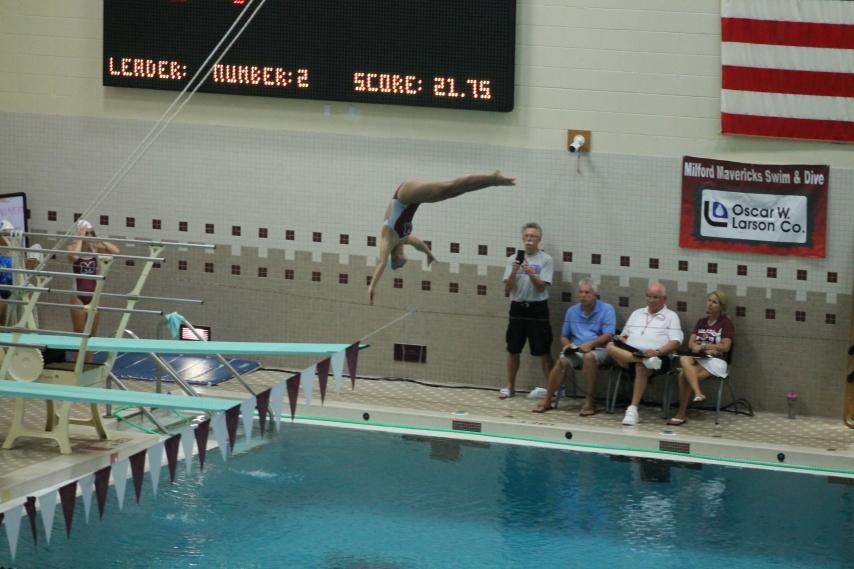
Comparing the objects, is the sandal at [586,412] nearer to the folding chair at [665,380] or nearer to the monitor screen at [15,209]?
the folding chair at [665,380]

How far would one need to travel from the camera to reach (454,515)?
Result: 10203mm

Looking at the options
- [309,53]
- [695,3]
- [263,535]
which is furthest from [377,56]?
[263,535]

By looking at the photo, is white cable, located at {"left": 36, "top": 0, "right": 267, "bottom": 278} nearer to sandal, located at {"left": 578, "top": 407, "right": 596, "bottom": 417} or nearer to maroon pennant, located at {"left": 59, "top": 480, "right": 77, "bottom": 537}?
sandal, located at {"left": 578, "top": 407, "right": 596, "bottom": 417}

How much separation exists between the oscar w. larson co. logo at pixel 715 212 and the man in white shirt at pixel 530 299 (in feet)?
5.00

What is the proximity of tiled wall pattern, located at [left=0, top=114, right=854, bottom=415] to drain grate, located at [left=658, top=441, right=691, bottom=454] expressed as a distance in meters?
1.38

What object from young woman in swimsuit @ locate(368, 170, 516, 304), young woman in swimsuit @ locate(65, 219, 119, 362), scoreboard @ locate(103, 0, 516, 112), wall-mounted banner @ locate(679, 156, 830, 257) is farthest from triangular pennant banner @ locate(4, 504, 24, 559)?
wall-mounted banner @ locate(679, 156, 830, 257)

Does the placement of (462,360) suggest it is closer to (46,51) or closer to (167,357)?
(167,357)

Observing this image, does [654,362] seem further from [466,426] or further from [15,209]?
[15,209]

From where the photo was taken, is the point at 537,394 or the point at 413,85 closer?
the point at 413,85

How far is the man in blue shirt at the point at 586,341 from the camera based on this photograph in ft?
41.2

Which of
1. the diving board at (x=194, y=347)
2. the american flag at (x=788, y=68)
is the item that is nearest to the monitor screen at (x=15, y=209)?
the diving board at (x=194, y=347)

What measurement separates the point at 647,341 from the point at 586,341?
0.56 metres

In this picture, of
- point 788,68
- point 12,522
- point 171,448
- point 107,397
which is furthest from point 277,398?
point 788,68

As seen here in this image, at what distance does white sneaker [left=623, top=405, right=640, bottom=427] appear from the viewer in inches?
481
